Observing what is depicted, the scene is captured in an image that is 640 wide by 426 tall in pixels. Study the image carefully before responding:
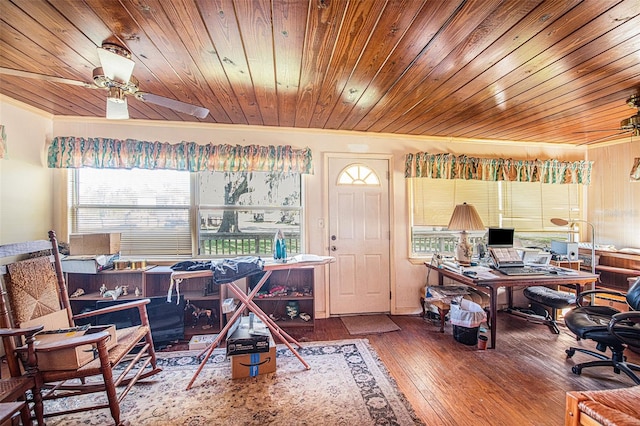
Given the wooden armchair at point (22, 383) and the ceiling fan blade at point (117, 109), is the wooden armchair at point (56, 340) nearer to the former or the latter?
the wooden armchair at point (22, 383)

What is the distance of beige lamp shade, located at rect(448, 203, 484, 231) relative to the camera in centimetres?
329

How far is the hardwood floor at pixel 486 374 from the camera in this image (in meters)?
1.91

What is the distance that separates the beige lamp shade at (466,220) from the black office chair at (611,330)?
1174 mm

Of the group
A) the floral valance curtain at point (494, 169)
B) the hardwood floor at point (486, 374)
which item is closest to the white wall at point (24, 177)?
the hardwood floor at point (486, 374)

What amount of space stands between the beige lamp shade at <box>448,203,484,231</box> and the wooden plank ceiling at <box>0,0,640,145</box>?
111 centimetres

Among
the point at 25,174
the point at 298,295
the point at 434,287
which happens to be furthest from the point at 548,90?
the point at 25,174

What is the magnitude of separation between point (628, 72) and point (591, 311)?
205cm

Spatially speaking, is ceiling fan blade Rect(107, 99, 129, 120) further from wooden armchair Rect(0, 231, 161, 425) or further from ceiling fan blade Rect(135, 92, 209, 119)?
wooden armchair Rect(0, 231, 161, 425)

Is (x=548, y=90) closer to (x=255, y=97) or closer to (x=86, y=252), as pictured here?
(x=255, y=97)

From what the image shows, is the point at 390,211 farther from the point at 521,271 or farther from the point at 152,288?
the point at 152,288

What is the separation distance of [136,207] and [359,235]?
2801 millimetres

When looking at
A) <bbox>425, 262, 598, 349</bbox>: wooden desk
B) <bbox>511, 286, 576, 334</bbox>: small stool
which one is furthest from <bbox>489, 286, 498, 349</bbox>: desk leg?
<bbox>511, 286, 576, 334</bbox>: small stool

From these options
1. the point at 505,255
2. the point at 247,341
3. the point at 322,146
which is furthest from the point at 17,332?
the point at 505,255

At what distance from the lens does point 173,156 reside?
10.6 ft
